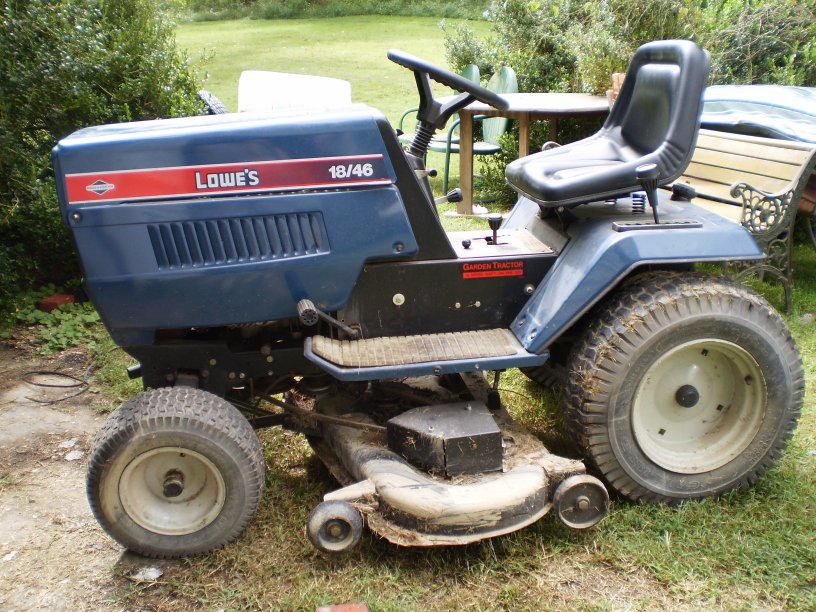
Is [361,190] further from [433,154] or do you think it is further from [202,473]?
[433,154]

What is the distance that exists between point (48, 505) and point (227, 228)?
147 centimetres

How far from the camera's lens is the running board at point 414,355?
9.13ft

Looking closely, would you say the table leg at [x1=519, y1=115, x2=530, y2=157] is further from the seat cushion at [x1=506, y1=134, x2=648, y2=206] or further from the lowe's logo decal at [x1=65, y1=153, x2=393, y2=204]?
the lowe's logo decal at [x1=65, y1=153, x2=393, y2=204]

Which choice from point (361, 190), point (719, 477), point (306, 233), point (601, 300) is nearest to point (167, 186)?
point (306, 233)

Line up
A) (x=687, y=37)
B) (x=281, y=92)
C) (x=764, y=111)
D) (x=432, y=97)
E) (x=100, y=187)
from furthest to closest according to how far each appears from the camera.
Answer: (x=687, y=37) < (x=281, y=92) < (x=764, y=111) < (x=432, y=97) < (x=100, y=187)

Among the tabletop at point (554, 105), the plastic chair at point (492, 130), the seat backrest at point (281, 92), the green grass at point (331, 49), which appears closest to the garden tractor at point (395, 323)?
the tabletop at point (554, 105)

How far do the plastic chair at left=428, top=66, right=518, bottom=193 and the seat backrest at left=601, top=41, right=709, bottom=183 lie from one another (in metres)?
4.43

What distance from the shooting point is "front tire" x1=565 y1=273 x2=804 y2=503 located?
283 cm

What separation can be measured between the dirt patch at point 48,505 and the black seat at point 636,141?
2.14 metres

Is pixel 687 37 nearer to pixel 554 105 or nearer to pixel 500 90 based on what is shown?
pixel 554 105

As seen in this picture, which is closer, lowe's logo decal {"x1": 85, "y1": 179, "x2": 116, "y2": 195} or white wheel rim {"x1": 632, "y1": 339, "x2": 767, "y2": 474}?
lowe's logo decal {"x1": 85, "y1": 179, "x2": 116, "y2": 195}

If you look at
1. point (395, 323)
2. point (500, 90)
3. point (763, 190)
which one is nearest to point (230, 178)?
point (395, 323)

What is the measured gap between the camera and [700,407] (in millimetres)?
3072

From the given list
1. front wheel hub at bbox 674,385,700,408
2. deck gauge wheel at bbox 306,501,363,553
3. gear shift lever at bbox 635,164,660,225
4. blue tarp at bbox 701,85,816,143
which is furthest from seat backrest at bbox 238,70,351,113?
deck gauge wheel at bbox 306,501,363,553
